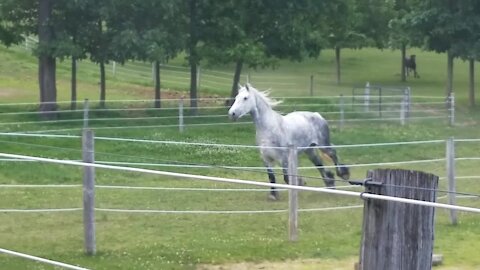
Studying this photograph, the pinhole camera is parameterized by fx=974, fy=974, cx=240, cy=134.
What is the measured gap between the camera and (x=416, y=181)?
438 centimetres

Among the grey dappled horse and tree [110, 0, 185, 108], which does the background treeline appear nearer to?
tree [110, 0, 185, 108]

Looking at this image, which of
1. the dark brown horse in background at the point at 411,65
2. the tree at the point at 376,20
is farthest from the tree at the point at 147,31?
the dark brown horse in background at the point at 411,65

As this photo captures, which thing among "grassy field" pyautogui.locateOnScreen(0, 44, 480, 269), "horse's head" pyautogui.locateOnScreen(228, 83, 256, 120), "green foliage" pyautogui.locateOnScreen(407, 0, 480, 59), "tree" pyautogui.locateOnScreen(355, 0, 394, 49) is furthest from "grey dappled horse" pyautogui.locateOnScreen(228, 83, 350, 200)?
"tree" pyautogui.locateOnScreen(355, 0, 394, 49)

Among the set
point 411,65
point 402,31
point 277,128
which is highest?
point 402,31

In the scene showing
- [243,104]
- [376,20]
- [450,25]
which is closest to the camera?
[243,104]

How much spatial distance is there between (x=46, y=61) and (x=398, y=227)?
19.6m

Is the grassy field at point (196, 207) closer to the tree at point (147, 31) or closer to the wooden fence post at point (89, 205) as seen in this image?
the wooden fence post at point (89, 205)

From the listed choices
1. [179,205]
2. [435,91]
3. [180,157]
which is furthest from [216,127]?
[435,91]

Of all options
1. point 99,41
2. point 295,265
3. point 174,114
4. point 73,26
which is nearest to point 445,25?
point 174,114

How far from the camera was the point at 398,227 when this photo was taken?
14.0 feet

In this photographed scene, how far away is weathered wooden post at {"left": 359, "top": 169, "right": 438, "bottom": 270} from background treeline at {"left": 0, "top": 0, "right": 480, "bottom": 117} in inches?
716

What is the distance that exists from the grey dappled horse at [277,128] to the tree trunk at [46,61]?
8087mm

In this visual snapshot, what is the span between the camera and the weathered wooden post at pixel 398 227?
4.26 m

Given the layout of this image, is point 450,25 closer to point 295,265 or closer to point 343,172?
point 343,172
